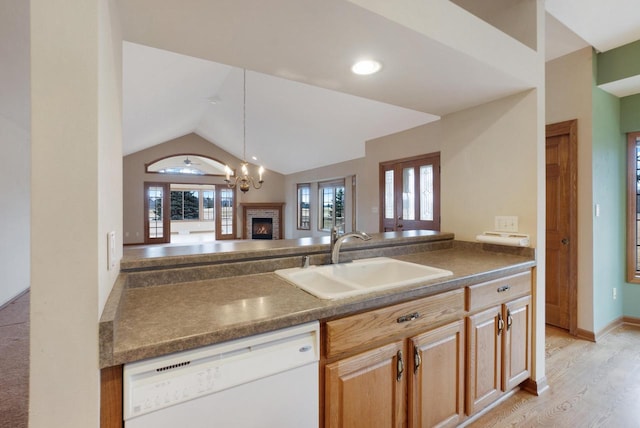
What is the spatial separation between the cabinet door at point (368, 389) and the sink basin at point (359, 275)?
274 millimetres

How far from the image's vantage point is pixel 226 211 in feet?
34.2

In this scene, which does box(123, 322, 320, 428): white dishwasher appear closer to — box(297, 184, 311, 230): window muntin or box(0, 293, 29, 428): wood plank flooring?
box(0, 293, 29, 428): wood plank flooring

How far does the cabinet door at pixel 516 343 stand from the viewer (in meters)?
1.79

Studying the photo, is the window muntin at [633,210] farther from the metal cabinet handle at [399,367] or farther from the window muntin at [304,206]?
the window muntin at [304,206]

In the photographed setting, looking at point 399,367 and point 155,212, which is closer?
point 399,367

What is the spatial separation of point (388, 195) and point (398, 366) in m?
4.58

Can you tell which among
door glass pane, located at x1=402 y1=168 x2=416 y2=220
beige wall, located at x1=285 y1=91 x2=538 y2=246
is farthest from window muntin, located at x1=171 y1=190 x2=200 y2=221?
beige wall, located at x1=285 y1=91 x2=538 y2=246

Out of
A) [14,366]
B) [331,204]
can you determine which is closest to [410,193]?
[331,204]

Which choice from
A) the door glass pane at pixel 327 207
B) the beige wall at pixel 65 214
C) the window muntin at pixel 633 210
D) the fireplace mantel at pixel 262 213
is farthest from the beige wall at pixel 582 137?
the fireplace mantel at pixel 262 213

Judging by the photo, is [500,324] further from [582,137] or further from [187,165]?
[187,165]

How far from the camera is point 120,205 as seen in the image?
1261mm

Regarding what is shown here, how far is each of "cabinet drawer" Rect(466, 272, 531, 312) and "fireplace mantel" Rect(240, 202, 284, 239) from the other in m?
9.15

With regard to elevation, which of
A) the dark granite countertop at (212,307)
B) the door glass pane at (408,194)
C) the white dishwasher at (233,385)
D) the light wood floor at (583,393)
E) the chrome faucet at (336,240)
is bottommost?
the light wood floor at (583,393)

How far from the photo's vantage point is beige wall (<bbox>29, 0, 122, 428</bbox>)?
0.73m
